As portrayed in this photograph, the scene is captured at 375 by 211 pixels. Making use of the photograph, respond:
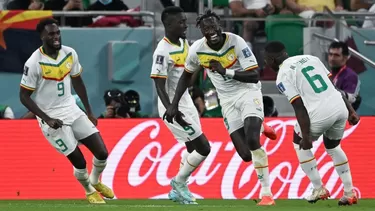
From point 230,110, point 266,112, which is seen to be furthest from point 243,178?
point 230,110

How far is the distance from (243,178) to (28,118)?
367cm

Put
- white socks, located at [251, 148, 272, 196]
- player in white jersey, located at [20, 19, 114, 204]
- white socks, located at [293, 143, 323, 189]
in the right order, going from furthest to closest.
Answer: player in white jersey, located at [20, 19, 114, 204] → white socks, located at [293, 143, 323, 189] → white socks, located at [251, 148, 272, 196]

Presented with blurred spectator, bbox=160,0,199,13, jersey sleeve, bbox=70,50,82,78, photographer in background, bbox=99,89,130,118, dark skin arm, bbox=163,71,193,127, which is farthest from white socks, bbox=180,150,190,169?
blurred spectator, bbox=160,0,199,13

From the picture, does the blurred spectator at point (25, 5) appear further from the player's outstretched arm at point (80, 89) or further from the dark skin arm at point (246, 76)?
the dark skin arm at point (246, 76)

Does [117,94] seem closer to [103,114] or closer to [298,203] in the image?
[103,114]

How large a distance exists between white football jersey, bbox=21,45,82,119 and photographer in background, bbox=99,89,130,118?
3.12 metres

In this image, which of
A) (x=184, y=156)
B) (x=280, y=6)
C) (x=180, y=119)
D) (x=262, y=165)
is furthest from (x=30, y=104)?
(x=280, y=6)

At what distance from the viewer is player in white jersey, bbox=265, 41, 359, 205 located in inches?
635

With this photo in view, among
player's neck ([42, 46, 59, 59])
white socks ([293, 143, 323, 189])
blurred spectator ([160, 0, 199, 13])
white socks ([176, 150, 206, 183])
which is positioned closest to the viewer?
white socks ([293, 143, 323, 189])

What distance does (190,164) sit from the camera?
18.2 m

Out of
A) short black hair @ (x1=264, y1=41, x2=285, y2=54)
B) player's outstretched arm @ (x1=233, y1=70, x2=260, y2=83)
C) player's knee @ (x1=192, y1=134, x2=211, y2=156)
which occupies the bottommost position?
player's knee @ (x1=192, y1=134, x2=211, y2=156)

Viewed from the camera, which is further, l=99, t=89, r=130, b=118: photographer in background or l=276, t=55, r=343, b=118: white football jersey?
l=99, t=89, r=130, b=118: photographer in background

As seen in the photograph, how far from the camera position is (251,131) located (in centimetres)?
1684

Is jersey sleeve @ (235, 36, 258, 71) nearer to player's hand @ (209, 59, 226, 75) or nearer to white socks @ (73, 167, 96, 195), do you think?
player's hand @ (209, 59, 226, 75)
